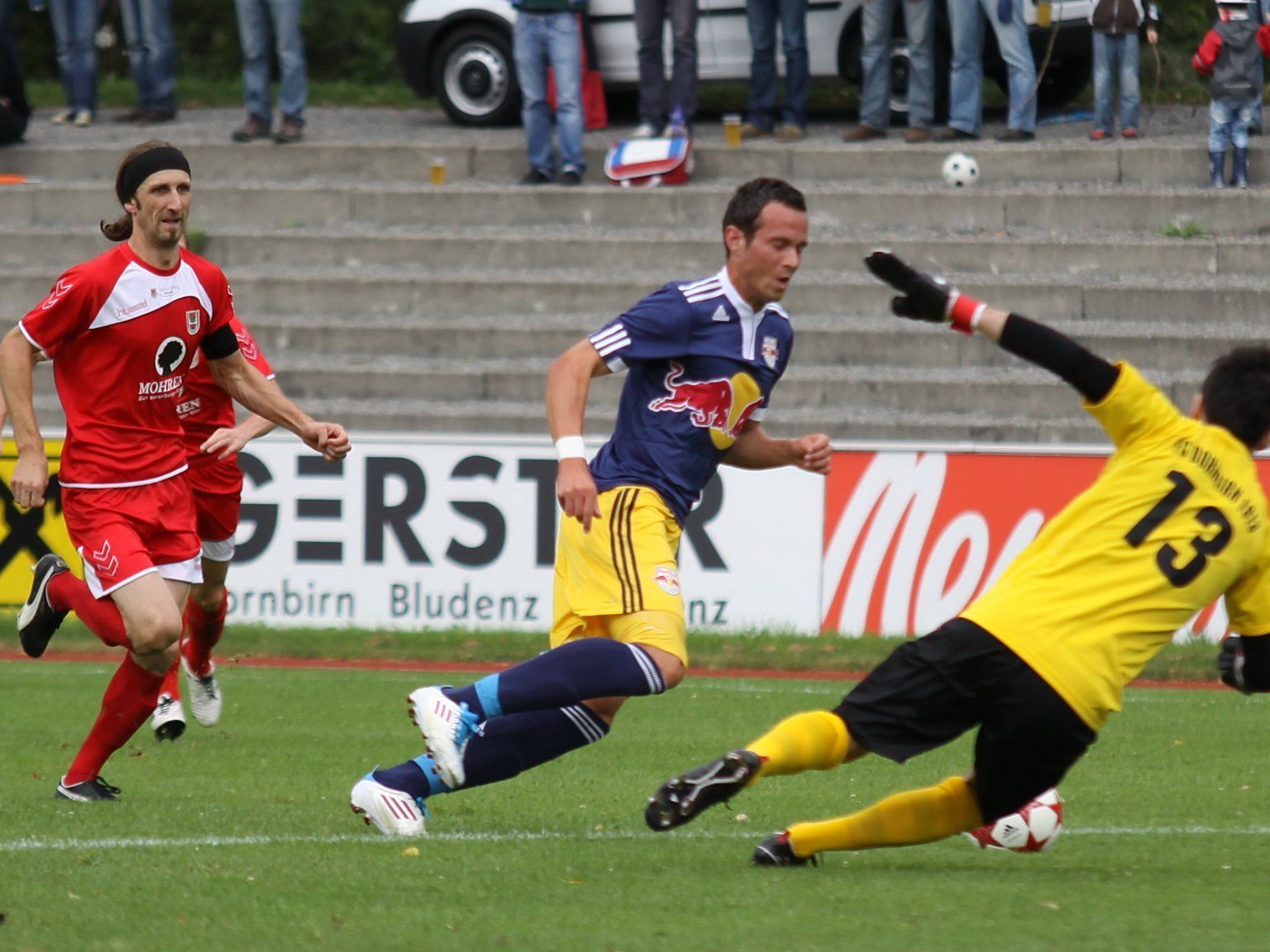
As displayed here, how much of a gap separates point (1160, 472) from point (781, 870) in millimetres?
1579

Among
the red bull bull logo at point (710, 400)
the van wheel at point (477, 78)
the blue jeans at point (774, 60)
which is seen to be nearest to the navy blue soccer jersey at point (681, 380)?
the red bull bull logo at point (710, 400)

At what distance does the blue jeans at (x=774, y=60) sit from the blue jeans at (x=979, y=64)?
1.37 meters

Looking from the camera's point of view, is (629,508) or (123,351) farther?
(123,351)

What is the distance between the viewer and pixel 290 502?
41.7 ft

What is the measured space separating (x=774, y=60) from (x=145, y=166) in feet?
37.9

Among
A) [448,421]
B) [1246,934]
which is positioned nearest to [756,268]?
[1246,934]

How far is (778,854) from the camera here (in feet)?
18.4

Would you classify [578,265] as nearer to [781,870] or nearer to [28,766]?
[28,766]

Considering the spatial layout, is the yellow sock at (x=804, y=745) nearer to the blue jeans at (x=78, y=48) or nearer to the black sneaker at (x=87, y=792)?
the black sneaker at (x=87, y=792)

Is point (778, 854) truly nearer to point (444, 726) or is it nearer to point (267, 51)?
point (444, 726)

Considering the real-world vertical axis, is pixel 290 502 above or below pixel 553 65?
below

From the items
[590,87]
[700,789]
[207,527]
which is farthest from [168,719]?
[590,87]

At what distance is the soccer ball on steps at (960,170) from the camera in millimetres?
17750

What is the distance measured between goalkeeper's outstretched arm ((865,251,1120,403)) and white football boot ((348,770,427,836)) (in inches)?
87.7
